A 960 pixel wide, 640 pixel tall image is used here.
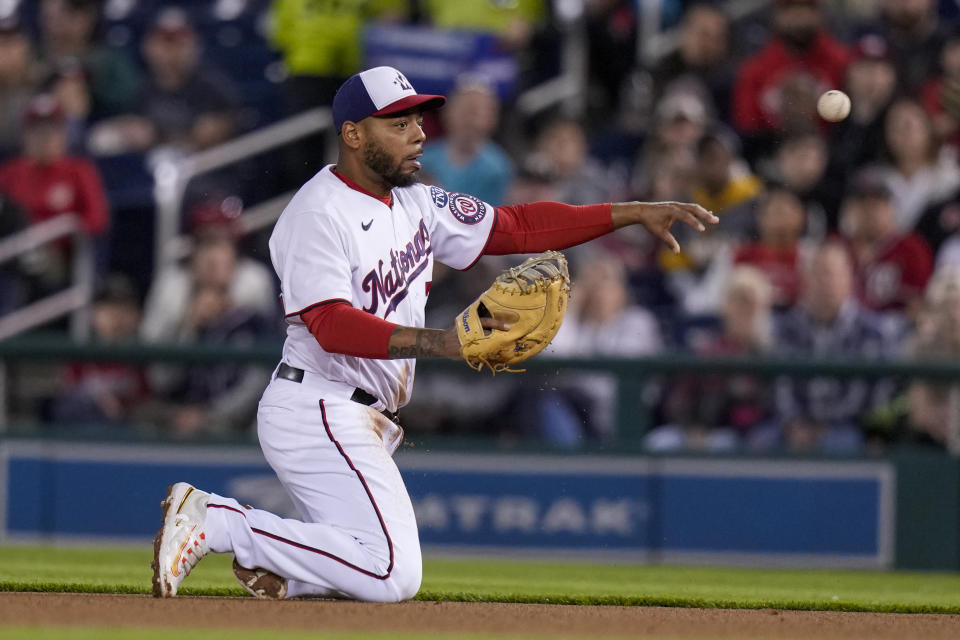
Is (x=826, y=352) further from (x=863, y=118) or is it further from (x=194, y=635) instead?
(x=194, y=635)

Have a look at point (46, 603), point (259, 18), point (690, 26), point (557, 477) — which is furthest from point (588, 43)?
point (46, 603)

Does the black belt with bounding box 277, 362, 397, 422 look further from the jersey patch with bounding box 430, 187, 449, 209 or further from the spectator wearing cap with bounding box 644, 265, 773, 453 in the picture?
the spectator wearing cap with bounding box 644, 265, 773, 453

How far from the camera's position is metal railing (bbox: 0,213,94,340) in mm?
9711

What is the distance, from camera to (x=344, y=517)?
→ 517cm

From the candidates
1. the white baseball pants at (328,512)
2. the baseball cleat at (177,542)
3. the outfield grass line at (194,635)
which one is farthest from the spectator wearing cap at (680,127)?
the outfield grass line at (194,635)

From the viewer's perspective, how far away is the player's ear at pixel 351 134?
530cm

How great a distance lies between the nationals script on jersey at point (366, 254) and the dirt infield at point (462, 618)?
0.80 m

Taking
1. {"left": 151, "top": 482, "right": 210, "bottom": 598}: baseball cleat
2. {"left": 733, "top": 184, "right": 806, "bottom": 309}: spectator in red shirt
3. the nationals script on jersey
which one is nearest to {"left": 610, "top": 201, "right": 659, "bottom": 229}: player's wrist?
the nationals script on jersey

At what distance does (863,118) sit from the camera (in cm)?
923

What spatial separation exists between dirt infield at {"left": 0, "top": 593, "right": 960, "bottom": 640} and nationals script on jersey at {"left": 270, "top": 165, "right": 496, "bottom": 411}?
80 centimetres

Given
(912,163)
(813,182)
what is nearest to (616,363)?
(813,182)

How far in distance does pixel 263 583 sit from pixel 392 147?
1.54m

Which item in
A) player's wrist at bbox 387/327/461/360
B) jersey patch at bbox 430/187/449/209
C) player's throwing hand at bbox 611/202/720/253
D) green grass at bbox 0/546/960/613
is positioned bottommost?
green grass at bbox 0/546/960/613

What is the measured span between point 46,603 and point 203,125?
224 inches
